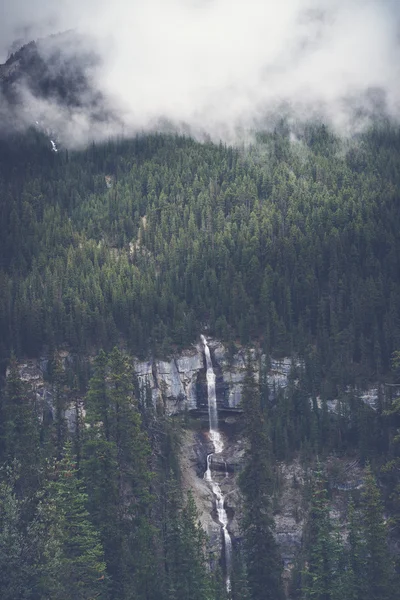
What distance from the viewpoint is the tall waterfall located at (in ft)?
375

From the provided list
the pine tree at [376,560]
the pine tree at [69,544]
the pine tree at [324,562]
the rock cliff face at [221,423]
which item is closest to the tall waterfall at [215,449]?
the rock cliff face at [221,423]

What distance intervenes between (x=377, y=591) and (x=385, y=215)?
9361 centimetres

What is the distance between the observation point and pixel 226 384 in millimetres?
139750

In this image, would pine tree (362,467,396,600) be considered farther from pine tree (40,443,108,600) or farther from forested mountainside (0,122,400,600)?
pine tree (40,443,108,600)

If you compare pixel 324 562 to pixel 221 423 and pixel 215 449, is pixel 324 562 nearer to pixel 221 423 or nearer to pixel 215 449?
pixel 215 449

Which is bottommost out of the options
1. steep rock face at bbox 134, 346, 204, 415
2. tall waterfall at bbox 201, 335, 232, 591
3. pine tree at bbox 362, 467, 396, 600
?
pine tree at bbox 362, 467, 396, 600

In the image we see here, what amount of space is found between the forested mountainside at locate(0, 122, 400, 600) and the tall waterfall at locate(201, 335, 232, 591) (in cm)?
194

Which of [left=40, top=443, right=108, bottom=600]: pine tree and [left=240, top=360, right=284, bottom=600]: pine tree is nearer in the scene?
[left=40, top=443, right=108, bottom=600]: pine tree

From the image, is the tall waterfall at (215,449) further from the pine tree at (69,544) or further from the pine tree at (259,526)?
the pine tree at (69,544)

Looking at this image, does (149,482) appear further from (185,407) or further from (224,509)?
(185,407)

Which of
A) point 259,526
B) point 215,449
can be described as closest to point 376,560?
point 259,526

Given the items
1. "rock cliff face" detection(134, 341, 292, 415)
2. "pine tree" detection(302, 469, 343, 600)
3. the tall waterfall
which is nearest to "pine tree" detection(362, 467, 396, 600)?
"pine tree" detection(302, 469, 343, 600)

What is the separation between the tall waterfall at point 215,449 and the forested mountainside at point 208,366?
194 centimetres

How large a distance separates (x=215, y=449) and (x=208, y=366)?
14.6 metres
